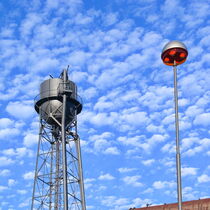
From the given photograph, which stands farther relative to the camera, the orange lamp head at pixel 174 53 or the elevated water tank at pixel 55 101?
the elevated water tank at pixel 55 101

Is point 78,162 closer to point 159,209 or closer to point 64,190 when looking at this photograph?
point 64,190

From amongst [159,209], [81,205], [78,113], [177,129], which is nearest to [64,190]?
[81,205]

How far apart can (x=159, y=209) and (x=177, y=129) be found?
27743mm

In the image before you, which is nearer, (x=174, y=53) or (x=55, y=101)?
(x=174, y=53)

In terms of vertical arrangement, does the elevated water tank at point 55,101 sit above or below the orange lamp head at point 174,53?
above

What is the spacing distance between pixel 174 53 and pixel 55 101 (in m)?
22.1

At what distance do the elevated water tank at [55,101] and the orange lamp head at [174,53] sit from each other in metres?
20.7

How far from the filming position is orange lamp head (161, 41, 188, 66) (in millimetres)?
15375

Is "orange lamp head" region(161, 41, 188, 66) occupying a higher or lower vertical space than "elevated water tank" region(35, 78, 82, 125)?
lower

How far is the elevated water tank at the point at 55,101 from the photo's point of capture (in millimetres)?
36125

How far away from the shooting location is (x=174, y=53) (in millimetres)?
15531

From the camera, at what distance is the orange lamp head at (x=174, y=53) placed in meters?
15.4

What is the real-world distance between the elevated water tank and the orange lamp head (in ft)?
68.0

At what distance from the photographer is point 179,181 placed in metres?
13.9
